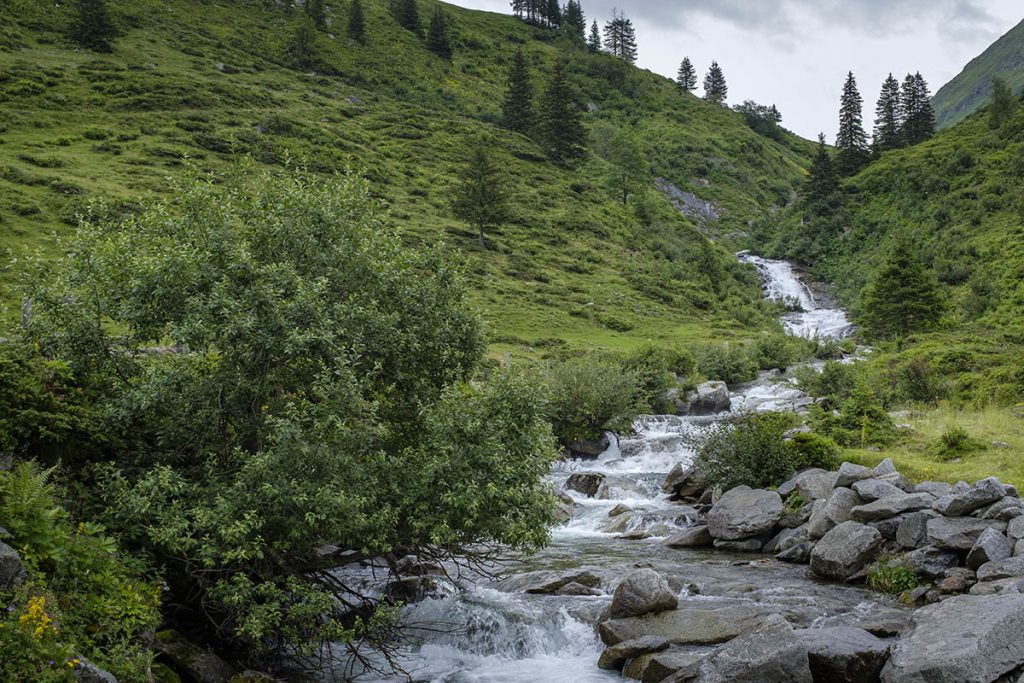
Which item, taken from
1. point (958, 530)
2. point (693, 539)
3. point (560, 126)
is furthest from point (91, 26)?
point (958, 530)

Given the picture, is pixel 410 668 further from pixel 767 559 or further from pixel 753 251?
pixel 753 251

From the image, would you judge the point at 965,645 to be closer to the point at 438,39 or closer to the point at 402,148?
the point at 402,148

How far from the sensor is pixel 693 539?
1916 cm

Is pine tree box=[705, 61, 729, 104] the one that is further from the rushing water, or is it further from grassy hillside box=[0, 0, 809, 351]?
the rushing water

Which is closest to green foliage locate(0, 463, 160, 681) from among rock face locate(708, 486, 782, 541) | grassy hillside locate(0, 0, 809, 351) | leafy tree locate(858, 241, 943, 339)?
rock face locate(708, 486, 782, 541)

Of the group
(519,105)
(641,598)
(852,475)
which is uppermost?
(519,105)

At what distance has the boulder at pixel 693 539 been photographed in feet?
62.7

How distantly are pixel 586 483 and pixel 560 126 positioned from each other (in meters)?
89.0

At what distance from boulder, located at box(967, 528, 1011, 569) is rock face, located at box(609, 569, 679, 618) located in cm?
547

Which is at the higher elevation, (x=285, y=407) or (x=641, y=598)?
(x=285, y=407)

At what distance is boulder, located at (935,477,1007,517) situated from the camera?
14.2 metres

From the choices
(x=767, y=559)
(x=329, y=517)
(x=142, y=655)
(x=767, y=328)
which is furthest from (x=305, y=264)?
(x=767, y=328)

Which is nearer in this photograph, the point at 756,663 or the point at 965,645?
the point at 965,645

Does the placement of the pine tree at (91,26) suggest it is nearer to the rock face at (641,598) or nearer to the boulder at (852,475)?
the boulder at (852,475)
